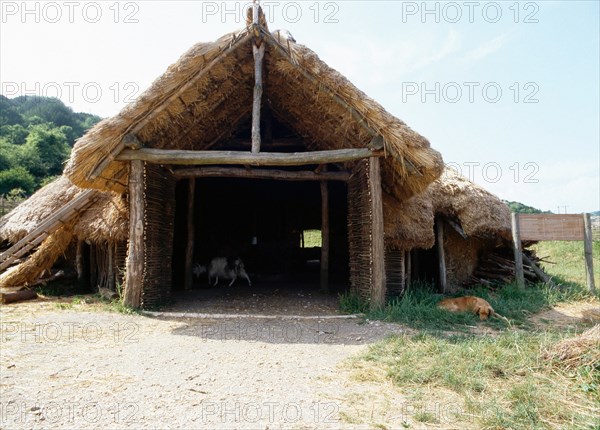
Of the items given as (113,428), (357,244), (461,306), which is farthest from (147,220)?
(461,306)

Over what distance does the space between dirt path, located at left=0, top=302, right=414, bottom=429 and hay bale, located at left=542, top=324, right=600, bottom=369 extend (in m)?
1.48

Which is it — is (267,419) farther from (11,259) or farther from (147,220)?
(11,259)

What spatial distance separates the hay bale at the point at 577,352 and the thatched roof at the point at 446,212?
329 centimetres

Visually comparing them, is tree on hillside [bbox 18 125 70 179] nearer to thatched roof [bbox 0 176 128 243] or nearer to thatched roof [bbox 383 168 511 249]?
Result: thatched roof [bbox 0 176 128 243]

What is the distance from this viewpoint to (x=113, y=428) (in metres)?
2.08

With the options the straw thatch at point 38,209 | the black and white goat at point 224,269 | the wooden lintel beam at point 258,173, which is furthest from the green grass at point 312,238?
the straw thatch at point 38,209

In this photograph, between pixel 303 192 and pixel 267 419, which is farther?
pixel 303 192

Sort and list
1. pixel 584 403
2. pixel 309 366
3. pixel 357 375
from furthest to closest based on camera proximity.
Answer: pixel 309 366, pixel 357 375, pixel 584 403

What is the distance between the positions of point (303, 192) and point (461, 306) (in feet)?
20.0

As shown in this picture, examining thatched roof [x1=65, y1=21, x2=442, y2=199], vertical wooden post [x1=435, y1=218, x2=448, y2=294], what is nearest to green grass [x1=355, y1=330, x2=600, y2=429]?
thatched roof [x1=65, y1=21, x2=442, y2=199]

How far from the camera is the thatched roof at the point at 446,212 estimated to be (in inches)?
244

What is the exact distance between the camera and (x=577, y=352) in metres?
2.82

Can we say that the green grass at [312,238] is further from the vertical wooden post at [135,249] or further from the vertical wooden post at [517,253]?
the vertical wooden post at [135,249]

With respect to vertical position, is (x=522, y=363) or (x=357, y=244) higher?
(x=357, y=244)
